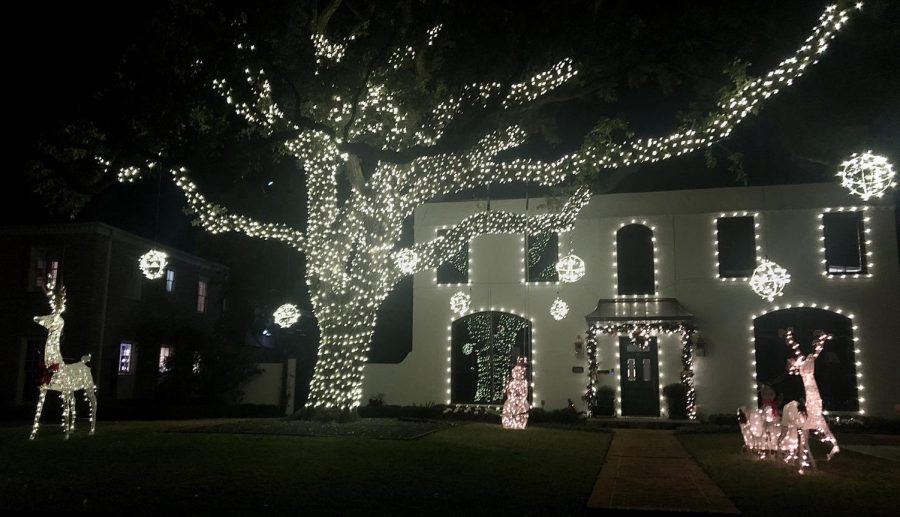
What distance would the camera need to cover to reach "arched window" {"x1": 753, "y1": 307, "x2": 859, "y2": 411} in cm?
1711

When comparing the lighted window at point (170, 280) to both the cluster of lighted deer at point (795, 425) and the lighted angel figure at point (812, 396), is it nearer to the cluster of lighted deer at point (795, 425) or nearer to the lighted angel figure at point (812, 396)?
the cluster of lighted deer at point (795, 425)

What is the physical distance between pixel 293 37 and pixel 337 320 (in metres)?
5.64

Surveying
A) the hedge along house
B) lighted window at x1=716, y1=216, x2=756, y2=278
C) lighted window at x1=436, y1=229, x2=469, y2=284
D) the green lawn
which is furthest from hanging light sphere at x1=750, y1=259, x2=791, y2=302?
lighted window at x1=436, y1=229, x2=469, y2=284

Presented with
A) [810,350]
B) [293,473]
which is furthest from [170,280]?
[810,350]

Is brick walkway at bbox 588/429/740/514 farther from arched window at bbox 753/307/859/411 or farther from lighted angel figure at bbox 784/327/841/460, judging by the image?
arched window at bbox 753/307/859/411

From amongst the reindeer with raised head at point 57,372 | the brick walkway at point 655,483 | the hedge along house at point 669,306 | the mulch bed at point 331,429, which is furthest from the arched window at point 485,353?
the reindeer with raised head at point 57,372

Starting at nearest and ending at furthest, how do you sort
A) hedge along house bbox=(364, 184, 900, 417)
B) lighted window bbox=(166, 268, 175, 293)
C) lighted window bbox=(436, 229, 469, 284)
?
hedge along house bbox=(364, 184, 900, 417) → lighted window bbox=(436, 229, 469, 284) → lighted window bbox=(166, 268, 175, 293)

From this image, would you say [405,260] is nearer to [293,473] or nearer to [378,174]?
[378,174]

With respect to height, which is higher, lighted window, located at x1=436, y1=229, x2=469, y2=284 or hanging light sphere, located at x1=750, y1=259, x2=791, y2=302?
lighted window, located at x1=436, y1=229, x2=469, y2=284

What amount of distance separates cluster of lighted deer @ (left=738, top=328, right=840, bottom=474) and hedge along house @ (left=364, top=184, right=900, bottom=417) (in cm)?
674

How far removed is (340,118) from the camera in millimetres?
13836

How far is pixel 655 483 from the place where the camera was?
8469 mm

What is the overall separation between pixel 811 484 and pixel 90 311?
1891cm

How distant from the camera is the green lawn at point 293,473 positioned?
697 centimetres
